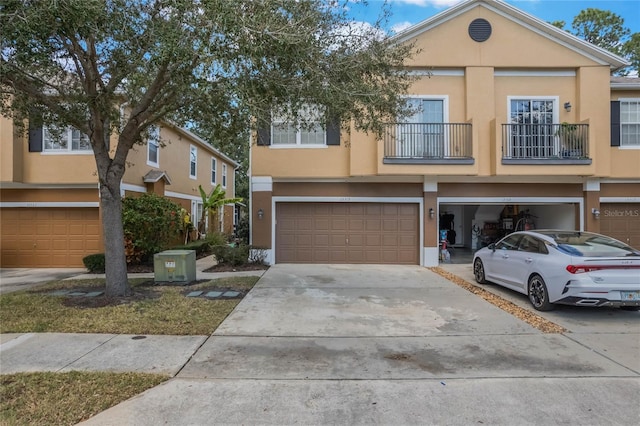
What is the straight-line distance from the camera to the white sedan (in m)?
6.53

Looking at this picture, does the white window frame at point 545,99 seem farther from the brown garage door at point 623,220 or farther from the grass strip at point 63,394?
the grass strip at point 63,394

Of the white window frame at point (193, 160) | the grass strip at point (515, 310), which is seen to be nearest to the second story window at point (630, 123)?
the grass strip at point (515, 310)

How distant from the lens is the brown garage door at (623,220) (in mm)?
14156

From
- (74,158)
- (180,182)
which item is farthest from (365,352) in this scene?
(180,182)

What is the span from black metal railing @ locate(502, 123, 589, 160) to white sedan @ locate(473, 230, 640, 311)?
198 inches

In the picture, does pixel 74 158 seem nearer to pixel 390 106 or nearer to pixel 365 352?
pixel 390 106

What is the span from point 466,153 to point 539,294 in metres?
6.42

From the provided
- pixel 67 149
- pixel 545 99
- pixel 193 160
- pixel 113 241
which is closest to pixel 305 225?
pixel 113 241

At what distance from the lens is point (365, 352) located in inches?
207

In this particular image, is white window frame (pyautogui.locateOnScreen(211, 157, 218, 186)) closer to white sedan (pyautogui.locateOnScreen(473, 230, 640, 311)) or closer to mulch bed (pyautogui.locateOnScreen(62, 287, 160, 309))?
mulch bed (pyautogui.locateOnScreen(62, 287, 160, 309))

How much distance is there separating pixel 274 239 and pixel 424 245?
5273 mm

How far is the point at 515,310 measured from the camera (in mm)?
7547

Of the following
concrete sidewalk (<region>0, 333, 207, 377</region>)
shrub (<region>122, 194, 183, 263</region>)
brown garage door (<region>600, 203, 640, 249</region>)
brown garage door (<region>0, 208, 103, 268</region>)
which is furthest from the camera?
brown garage door (<region>600, 203, 640, 249</region>)

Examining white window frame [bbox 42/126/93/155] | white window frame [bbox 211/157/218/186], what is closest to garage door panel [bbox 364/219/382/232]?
white window frame [bbox 42/126/93/155]
